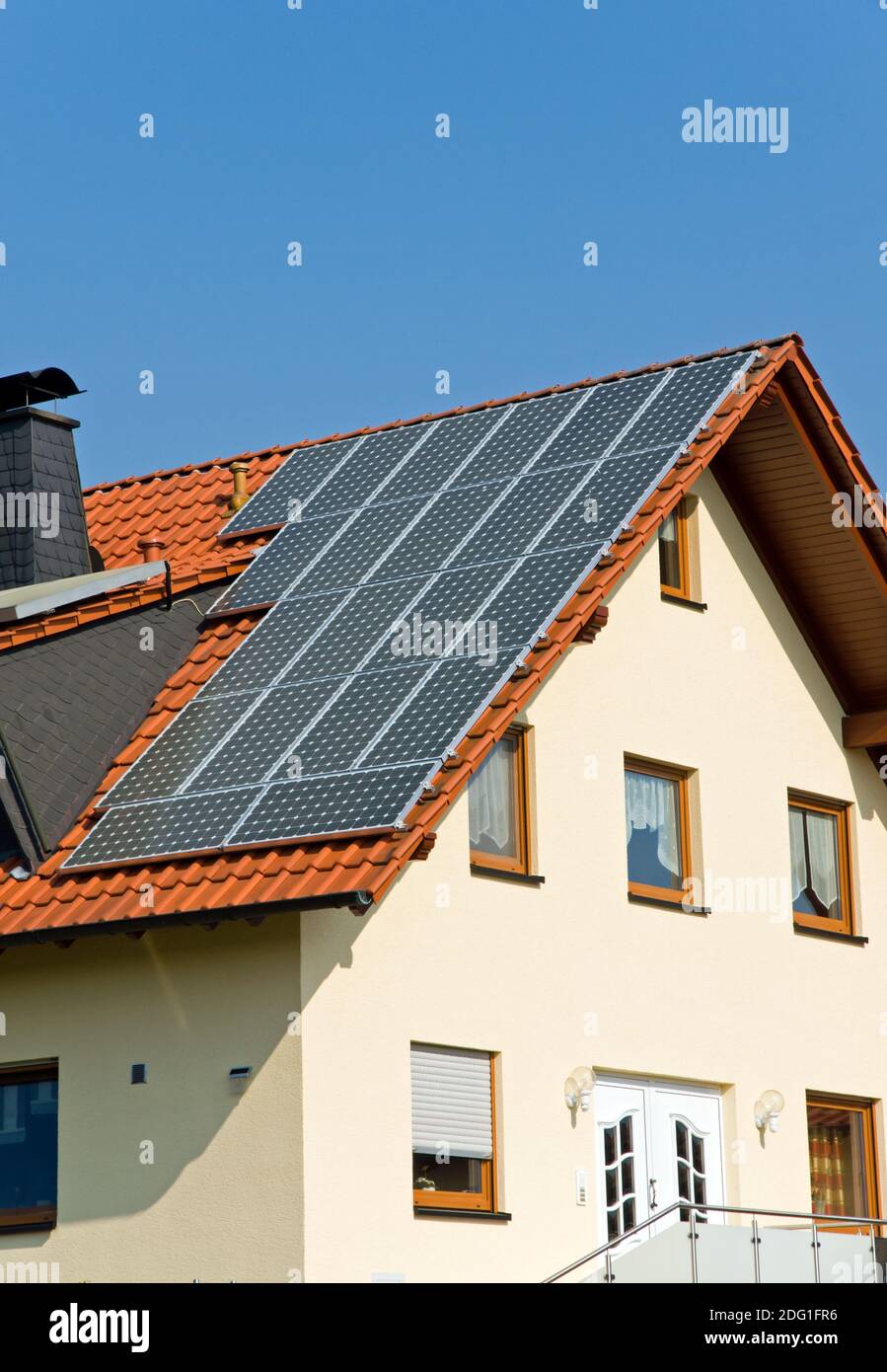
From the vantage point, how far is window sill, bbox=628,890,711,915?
64.2 ft

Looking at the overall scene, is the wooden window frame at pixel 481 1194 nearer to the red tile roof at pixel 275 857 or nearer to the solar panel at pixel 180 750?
the red tile roof at pixel 275 857

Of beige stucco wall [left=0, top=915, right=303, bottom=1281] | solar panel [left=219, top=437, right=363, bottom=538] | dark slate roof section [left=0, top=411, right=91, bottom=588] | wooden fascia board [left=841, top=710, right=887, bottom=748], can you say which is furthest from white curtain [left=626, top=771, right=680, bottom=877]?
dark slate roof section [left=0, top=411, right=91, bottom=588]

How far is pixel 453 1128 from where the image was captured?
56.6 feet

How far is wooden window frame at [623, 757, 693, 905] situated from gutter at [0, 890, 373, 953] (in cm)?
421

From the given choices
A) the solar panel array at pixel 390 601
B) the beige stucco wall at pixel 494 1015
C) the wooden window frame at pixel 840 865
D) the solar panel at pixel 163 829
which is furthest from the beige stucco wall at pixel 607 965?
the solar panel at pixel 163 829

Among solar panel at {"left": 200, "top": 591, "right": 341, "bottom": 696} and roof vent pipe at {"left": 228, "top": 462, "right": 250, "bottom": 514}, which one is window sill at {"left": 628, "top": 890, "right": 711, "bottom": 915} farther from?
→ roof vent pipe at {"left": 228, "top": 462, "right": 250, "bottom": 514}

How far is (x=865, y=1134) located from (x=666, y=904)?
379 centimetres

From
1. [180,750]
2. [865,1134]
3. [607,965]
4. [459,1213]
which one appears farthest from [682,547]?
[459,1213]

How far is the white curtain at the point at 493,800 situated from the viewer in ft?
59.7

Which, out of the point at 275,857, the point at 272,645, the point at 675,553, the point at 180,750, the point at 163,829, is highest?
the point at 675,553

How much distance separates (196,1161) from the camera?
1633 cm

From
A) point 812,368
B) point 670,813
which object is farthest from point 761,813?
point 812,368

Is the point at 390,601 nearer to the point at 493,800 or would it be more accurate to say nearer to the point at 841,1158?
the point at 493,800
